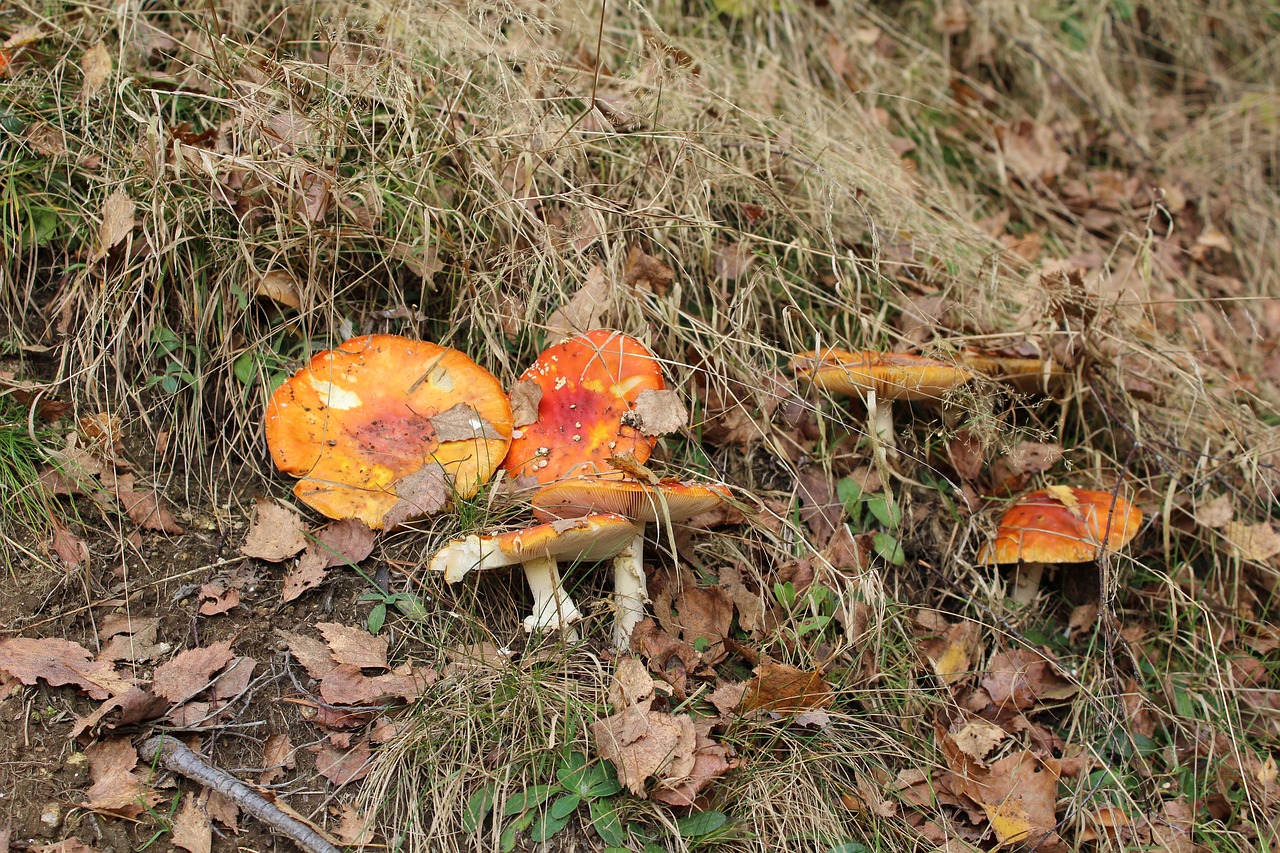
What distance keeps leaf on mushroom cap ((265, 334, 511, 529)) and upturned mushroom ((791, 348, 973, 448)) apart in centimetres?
96

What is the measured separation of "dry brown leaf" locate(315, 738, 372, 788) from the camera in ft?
7.60

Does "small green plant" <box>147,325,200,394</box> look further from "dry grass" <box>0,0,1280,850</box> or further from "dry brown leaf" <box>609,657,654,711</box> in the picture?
"dry brown leaf" <box>609,657,654,711</box>

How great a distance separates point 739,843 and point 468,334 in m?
1.67

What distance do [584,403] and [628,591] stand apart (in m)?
0.56

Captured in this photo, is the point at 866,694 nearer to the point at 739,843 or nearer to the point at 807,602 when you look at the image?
the point at 807,602

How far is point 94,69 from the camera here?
3053mm

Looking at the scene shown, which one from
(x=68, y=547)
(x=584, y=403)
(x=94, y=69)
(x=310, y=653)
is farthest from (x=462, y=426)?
(x=94, y=69)

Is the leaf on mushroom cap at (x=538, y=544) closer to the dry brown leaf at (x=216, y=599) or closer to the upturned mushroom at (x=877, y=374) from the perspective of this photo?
the dry brown leaf at (x=216, y=599)

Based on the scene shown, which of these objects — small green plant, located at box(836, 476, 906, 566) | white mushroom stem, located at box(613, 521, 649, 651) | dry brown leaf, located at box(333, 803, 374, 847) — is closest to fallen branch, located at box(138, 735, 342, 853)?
dry brown leaf, located at box(333, 803, 374, 847)

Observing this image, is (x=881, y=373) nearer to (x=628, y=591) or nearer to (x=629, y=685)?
(x=628, y=591)

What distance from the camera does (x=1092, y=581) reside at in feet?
10.4

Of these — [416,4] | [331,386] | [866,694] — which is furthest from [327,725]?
[416,4]

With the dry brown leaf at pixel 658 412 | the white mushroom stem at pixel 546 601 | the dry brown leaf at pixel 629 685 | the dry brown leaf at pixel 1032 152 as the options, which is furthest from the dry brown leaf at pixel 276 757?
the dry brown leaf at pixel 1032 152

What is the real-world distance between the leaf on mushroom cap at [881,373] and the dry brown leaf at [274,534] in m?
1.56
